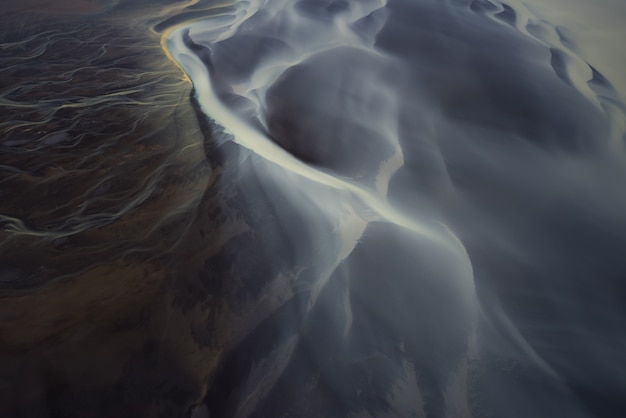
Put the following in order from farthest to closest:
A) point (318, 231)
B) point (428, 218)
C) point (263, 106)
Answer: point (263, 106)
point (428, 218)
point (318, 231)

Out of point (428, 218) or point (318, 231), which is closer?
point (318, 231)

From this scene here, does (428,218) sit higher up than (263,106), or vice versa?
(428,218)

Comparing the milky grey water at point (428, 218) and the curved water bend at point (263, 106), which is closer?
the milky grey water at point (428, 218)

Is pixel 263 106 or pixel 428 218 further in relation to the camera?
pixel 263 106

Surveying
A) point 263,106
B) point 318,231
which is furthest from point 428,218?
point 263,106

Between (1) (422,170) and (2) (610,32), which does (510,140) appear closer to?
(1) (422,170)

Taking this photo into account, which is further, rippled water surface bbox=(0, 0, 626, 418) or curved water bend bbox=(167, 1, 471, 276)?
curved water bend bbox=(167, 1, 471, 276)

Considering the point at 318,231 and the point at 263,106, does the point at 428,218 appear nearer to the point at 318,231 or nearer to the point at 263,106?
the point at 318,231

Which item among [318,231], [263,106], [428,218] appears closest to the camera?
[318,231]

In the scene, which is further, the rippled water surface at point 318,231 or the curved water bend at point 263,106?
the curved water bend at point 263,106
